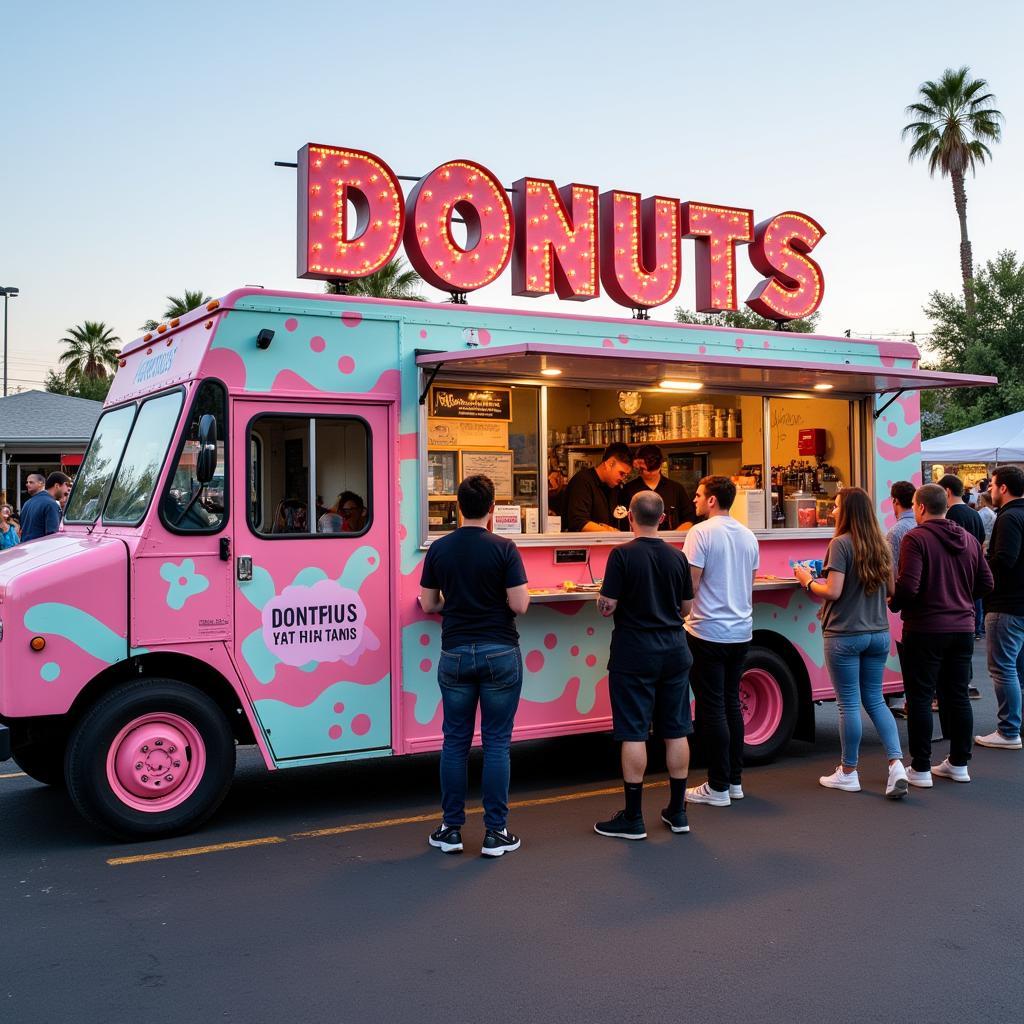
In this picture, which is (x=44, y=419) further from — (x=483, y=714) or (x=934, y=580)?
(x=934, y=580)

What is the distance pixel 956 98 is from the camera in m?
38.0

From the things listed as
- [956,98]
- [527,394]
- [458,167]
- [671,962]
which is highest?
[956,98]

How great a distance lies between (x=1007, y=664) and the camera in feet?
28.5

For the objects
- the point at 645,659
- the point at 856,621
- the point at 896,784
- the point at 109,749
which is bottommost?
the point at 896,784

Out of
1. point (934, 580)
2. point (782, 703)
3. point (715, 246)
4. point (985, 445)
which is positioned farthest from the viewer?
point (985, 445)

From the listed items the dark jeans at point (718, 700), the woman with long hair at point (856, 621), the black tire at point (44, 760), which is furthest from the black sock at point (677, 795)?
the black tire at point (44, 760)

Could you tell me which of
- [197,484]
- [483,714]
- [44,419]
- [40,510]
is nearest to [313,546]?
[197,484]

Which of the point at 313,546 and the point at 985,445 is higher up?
the point at 985,445

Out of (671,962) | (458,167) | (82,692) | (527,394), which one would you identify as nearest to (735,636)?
(527,394)

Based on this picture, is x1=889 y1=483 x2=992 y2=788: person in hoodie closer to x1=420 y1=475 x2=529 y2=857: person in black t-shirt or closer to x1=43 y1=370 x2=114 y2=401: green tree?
x1=420 y1=475 x2=529 y2=857: person in black t-shirt

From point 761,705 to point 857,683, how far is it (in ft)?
3.61

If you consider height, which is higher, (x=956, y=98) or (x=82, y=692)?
(x=956, y=98)

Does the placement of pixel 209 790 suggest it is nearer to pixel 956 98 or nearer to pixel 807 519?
pixel 807 519

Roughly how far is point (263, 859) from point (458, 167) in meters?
6.53
